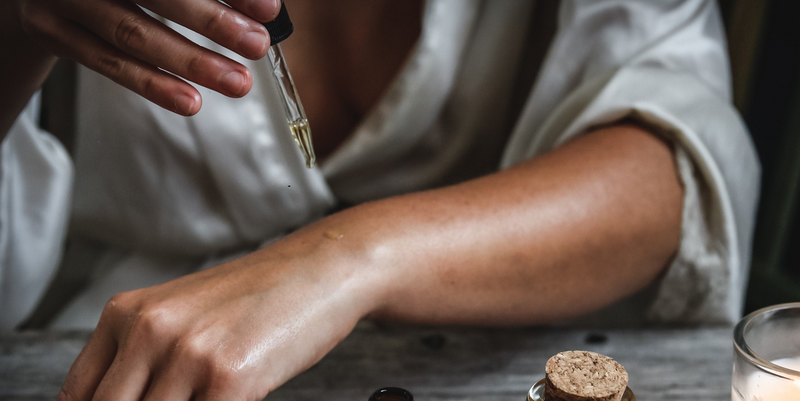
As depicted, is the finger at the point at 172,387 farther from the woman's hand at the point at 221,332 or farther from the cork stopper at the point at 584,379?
the cork stopper at the point at 584,379

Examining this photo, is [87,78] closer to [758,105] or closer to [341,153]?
[341,153]

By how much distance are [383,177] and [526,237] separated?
1.08 feet

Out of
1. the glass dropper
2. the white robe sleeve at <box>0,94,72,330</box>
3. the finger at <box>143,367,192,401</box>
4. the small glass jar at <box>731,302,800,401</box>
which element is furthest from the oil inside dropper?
the white robe sleeve at <box>0,94,72,330</box>


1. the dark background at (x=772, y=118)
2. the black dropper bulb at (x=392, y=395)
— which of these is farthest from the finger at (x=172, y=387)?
the dark background at (x=772, y=118)

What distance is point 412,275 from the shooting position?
0.40 metres

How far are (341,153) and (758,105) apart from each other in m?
1.00

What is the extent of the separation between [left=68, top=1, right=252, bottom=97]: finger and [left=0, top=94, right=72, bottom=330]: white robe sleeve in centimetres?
39

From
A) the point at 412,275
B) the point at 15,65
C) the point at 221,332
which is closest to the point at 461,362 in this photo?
the point at 412,275

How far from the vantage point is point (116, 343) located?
1.13 ft

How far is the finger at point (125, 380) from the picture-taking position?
12.4 inches

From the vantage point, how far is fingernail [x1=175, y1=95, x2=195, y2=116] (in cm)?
32

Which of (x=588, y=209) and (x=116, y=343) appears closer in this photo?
(x=116, y=343)

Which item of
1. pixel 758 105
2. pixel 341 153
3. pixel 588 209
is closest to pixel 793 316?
pixel 588 209

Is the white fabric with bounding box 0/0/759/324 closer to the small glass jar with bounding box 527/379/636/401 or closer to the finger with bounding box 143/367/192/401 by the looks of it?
the small glass jar with bounding box 527/379/636/401
